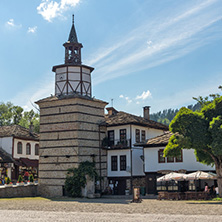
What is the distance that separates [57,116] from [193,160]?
547 inches

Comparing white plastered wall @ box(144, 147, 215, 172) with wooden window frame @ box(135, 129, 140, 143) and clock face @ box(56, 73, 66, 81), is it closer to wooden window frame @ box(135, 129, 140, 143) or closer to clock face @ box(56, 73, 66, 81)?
wooden window frame @ box(135, 129, 140, 143)

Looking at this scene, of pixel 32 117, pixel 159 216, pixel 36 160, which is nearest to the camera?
pixel 159 216

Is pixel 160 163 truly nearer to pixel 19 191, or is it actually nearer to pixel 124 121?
pixel 124 121

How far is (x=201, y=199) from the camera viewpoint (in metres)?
27.1

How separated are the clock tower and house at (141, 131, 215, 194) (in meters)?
8.82

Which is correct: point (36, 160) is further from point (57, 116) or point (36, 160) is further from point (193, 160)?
point (193, 160)

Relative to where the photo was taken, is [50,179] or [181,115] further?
[50,179]

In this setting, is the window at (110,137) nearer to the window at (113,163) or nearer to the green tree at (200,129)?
the window at (113,163)

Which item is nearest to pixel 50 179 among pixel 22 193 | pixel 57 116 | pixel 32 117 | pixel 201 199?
pixel 22 193

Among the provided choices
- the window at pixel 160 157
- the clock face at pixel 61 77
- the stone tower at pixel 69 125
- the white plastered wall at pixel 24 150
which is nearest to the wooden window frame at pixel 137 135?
the stone tower at pixel 69 125

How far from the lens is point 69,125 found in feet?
118

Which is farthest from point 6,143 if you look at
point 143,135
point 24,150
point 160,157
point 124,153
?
point 160,157

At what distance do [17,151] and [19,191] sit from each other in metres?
11.3

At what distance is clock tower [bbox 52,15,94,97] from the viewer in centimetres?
3738
